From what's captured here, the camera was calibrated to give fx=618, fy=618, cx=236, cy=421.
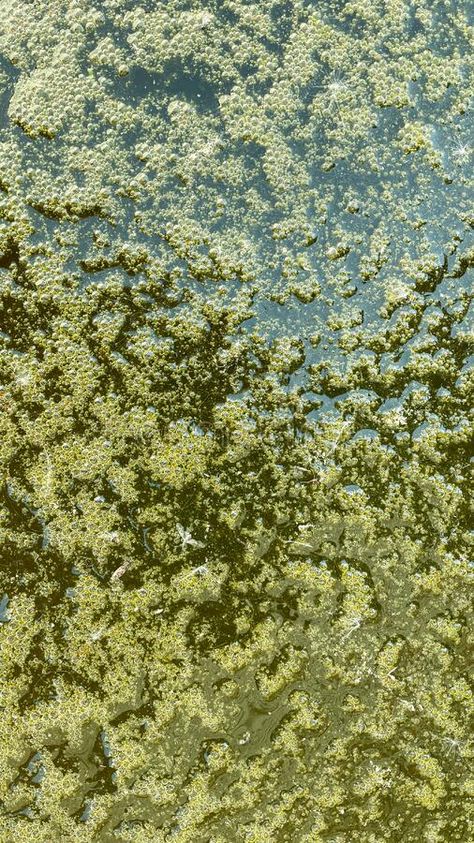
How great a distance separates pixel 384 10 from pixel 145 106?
0.89m

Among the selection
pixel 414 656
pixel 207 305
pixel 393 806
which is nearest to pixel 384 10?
pixel 207 305

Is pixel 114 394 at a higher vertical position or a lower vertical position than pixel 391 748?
higher

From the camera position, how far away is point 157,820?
1999 mm

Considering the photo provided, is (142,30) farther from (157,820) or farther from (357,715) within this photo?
(157,820)

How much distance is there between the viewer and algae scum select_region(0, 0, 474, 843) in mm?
2012

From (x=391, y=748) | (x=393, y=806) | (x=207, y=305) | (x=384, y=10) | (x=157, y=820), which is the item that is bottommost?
(x=157, y=820)

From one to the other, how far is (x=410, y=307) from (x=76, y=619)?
1.52 m

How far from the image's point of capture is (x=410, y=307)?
2084mm

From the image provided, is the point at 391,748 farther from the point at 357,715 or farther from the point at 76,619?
the point at 76,619

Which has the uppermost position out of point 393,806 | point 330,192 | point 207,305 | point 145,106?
point 145,106

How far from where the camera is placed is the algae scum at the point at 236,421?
2.01 metres

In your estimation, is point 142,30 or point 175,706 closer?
point 175,706

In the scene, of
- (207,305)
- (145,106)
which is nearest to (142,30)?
(145,106)

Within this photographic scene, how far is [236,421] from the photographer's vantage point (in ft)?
6.79
